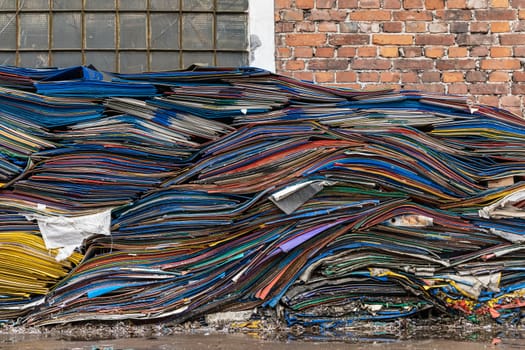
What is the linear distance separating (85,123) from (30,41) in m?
2.12

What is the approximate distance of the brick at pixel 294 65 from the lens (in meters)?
6.60

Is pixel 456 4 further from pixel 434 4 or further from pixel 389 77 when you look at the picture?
pixel 389 77

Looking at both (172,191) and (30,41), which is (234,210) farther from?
(30,41)

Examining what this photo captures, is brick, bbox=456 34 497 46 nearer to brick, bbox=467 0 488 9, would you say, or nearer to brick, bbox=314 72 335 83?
brick, bbox=467 0 488 9

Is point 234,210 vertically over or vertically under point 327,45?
under

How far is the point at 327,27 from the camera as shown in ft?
21.7

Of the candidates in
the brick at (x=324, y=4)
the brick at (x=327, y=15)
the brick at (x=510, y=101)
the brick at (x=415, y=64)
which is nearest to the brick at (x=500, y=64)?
the brick at (x=510, y=101)

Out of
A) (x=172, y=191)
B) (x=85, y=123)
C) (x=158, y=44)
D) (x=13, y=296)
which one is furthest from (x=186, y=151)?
(x=158, y=44)

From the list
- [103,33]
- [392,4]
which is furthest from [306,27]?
[103,33]

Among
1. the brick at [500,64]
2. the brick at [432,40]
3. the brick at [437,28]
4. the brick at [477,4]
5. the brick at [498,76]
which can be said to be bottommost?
the brick at [498,76]

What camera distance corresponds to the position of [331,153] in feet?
16.2

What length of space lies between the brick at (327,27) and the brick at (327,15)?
4 cm

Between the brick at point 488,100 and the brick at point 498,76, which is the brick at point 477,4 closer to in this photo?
the brick at point 498,76

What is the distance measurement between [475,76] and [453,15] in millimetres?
542
